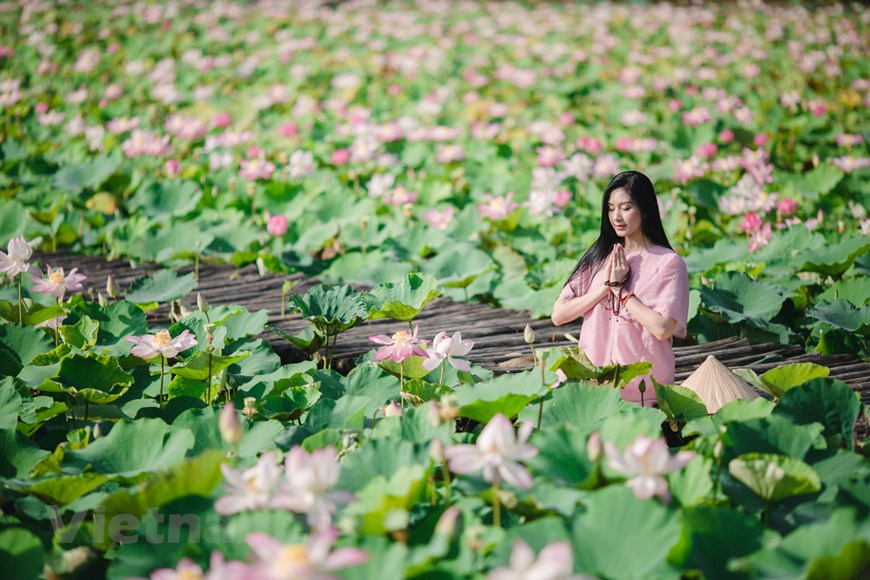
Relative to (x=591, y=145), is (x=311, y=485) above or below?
above

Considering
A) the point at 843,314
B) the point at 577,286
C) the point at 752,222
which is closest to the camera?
the point at 577,286

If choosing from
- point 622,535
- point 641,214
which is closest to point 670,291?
point 641,214

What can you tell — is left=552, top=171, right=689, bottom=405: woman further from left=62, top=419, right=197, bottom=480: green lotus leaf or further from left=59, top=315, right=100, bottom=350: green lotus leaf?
left=59, top=315, right=100, bottom=350: green lotus leaf

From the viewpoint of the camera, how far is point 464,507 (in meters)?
1.31

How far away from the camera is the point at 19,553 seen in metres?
1.21

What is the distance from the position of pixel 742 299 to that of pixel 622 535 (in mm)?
1557

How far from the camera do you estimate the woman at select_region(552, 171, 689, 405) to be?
6.19 feet

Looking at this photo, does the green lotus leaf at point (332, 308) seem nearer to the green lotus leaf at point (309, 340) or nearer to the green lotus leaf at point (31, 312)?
the green lotus leaf at point (309, 340)

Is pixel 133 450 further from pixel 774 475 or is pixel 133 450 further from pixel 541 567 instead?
pixel 774 475

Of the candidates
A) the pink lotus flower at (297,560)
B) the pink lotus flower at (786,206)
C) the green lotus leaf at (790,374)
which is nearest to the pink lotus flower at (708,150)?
the pink lotus flower at (786,206)

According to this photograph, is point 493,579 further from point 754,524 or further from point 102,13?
point 102,13

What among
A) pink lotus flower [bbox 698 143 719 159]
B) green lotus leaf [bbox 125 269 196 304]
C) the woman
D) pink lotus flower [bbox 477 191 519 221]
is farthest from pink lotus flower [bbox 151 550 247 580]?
pink lotus flower [bbox 698 143 719 159]

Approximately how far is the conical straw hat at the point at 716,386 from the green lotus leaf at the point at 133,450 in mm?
1109

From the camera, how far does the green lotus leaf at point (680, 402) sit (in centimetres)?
173
